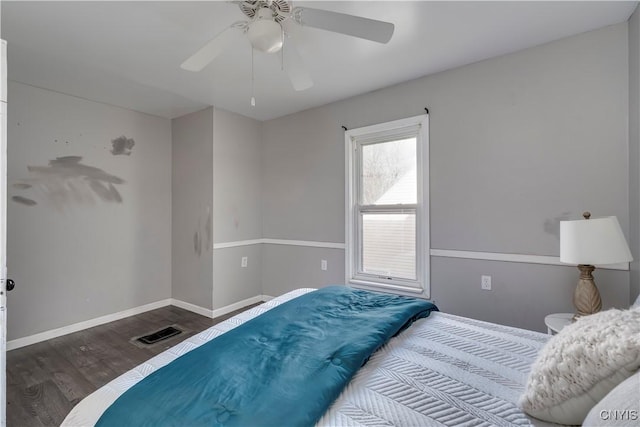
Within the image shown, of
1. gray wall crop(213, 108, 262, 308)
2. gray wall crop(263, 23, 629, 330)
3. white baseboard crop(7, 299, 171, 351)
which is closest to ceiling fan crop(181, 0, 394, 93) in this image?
gray wall crop(263, 23, 629, 330)

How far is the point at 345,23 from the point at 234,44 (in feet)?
3.48

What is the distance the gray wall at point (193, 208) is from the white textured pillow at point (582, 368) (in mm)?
3219

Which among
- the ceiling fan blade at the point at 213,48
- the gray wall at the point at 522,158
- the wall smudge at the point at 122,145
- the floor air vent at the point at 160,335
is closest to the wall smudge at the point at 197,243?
the floor air vent at the point at 160,335

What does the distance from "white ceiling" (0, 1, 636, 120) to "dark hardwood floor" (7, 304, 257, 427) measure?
2461 millimetres

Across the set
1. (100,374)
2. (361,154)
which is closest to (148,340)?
(100,374)

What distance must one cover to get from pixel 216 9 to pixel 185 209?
2.54 meters

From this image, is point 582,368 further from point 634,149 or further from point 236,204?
point 236,204

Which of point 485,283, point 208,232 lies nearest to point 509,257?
point 485,283

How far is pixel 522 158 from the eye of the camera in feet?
7.57

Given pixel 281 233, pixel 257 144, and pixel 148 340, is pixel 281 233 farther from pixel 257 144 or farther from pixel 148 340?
pixel 148 340

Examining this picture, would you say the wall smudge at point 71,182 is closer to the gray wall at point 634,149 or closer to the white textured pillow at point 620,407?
the white textured pillow at point 620,407

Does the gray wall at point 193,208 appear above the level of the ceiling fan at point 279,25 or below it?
below

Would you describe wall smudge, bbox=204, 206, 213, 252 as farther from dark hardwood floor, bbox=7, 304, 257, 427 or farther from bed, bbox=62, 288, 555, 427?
bed, bbox=62, 288, 555, 427

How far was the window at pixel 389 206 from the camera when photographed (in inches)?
111
